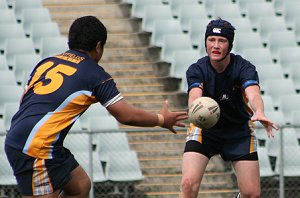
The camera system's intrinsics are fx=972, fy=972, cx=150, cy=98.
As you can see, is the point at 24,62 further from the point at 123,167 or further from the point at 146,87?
the point at 123,167

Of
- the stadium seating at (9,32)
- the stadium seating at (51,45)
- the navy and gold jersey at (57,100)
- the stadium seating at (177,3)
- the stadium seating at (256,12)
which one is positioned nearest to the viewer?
the navy and gold jersey at (57,100)

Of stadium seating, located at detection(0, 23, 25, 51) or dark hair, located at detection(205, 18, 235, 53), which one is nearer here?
dark hair, located at detection(205, 18, 235, 53)

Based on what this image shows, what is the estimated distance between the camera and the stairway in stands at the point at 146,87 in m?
13.8

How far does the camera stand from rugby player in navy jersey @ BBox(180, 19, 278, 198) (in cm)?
952

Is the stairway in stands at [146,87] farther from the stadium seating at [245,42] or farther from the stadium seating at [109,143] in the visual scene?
the stadium seating at [245,42]

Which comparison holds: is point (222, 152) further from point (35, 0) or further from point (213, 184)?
point (35, 0)

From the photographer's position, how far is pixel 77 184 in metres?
8.59

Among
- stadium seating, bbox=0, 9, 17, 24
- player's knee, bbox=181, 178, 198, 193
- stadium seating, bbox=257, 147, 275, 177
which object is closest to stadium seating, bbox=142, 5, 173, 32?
stadium seating, bbox=0, 9, 17, 24

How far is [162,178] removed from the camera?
13820 mm

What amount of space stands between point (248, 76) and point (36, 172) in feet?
8.06

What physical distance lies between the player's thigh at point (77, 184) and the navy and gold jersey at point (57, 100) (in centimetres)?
47

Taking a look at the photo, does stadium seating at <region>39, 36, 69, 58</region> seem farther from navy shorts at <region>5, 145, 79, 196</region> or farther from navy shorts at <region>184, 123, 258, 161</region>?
navy shorts at <region>5, 145, 79, 196</region>

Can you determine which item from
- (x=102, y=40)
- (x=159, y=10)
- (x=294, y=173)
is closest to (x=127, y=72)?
(x=159, y=10)

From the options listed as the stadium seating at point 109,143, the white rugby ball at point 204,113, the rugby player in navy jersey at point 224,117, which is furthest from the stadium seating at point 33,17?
the white rugby ball at point 204,113
